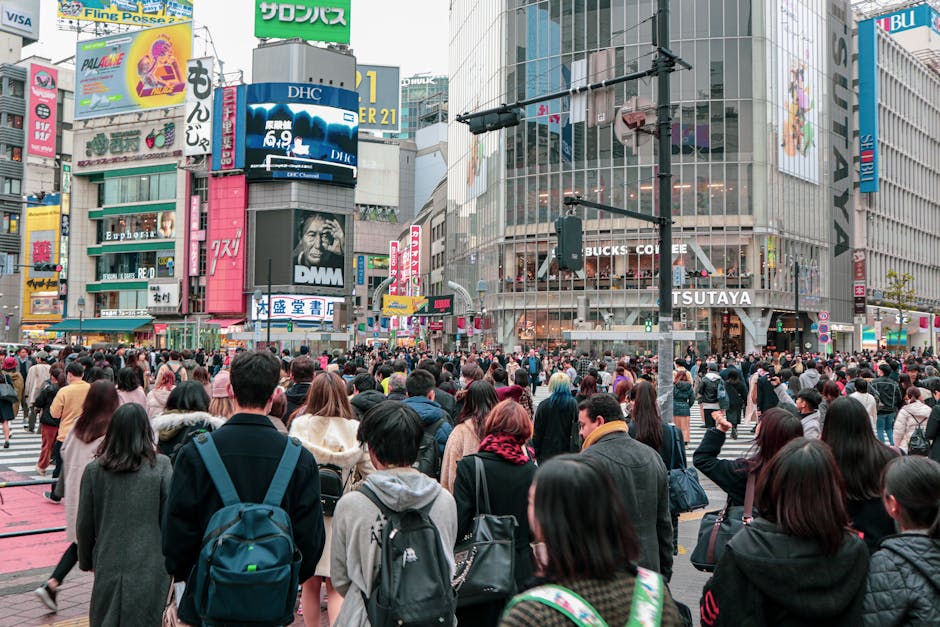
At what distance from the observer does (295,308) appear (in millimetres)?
67188

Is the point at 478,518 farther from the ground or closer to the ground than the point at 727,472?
closer to the ground

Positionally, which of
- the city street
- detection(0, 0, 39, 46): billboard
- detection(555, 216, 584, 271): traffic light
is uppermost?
detection(0, 0, 39, 46): billboard

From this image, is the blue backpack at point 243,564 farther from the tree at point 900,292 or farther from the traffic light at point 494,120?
the tree at point 900,292

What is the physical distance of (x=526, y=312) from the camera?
2291 inches

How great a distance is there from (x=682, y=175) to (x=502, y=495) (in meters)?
52.7

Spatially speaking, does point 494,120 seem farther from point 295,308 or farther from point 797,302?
point 295,308

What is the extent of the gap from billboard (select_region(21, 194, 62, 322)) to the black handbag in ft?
292

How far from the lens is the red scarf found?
190 inches

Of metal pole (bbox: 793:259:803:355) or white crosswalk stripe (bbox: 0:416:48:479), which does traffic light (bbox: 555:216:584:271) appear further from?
metal pole (bbox: 793:259:803:355)

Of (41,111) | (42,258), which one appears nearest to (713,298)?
(42,258)

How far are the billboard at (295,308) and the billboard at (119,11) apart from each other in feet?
145

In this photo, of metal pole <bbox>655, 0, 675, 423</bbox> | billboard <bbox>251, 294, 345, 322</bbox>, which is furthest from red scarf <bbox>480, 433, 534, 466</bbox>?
billboard <bbox>251, 294, 345, 322</bbox>

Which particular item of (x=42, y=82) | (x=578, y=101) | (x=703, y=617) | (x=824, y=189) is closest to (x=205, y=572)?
(x=703, y=617)

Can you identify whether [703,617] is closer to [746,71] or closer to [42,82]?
[746,71]
